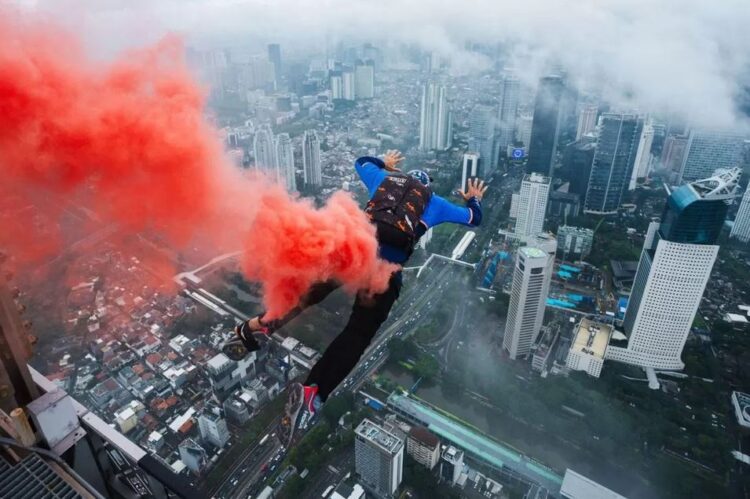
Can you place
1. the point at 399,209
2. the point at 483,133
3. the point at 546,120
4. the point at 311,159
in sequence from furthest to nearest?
the point at 483,133 → the point at 546,120 → the point at 311,159 → the point at 399,209

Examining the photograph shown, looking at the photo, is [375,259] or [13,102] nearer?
[13,102]

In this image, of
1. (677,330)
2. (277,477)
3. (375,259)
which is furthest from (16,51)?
(677,330)

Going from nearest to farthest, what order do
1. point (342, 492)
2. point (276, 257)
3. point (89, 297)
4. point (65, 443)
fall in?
point (65, 443)
point (276, 257)
point (342, 492)
point (89, 297)

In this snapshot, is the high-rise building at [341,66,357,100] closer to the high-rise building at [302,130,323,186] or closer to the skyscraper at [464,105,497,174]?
the skyscraper at [464,105,497,174]

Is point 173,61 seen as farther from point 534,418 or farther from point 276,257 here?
point 534,418

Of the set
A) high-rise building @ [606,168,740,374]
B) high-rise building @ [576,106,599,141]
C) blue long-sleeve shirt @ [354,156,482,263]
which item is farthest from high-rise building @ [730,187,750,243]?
blue long-sleeve shirt @ [354,156,482,263]

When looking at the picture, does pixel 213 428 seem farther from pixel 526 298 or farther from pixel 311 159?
pixel 311 159

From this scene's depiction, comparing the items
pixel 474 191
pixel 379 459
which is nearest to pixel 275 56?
pixel 379 459
